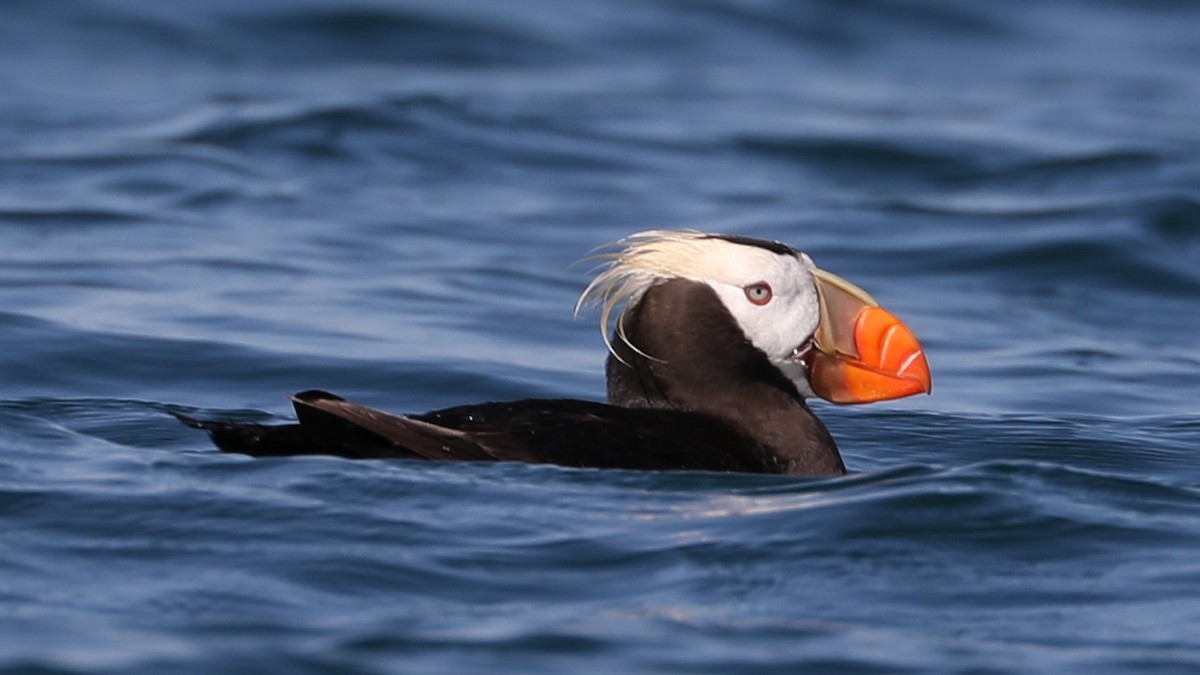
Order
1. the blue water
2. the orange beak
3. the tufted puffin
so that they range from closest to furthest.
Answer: the blue water → the tufted puffin → the orange beak

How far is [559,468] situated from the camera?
18.1 ft

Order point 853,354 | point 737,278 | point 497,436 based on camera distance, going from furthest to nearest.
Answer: point 853,354, point 737,278, point 497,436

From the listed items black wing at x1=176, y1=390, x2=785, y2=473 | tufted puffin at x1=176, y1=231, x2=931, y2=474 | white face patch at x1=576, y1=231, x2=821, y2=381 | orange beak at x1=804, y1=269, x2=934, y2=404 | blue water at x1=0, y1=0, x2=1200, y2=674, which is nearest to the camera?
Result: blue water at x1=0, y1=0, x2=1200, y2=674

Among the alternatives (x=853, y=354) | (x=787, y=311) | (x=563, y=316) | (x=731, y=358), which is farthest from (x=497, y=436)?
(x=563, y=316)

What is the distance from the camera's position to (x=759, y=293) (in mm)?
6094

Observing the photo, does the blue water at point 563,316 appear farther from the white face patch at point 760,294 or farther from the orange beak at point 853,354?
the white face patch at point 760,294

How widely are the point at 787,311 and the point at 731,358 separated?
0.21 metres

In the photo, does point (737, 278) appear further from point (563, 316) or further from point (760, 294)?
point (563, 316)

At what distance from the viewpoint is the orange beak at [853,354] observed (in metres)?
6.20

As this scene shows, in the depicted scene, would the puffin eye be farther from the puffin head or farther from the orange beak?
the orange beak

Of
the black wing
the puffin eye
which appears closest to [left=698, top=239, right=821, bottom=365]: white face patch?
the puffin eye

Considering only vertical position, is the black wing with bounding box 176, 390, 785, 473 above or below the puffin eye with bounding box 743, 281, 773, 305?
below

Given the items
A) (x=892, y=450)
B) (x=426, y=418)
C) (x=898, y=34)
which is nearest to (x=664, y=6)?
(x=898, y=34)

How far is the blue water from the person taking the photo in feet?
15.6
